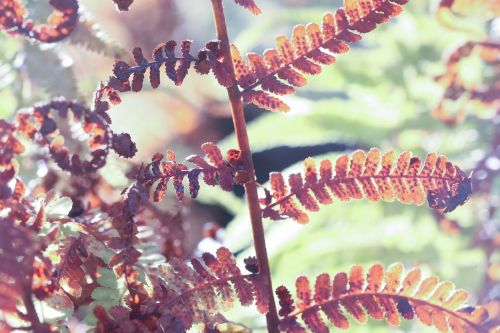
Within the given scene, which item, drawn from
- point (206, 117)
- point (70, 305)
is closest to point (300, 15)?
point (70, 305)

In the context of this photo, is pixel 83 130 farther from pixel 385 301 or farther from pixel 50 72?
pixel 50 72

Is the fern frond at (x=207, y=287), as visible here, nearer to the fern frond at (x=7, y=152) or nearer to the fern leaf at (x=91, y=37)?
the fern frond at (x=7, y=152)

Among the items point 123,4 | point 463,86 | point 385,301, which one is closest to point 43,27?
point 123,4

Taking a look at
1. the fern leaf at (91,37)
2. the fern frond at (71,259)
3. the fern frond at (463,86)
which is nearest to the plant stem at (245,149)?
the fern frond at (71,259)

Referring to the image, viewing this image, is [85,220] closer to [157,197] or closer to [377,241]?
[157,197]

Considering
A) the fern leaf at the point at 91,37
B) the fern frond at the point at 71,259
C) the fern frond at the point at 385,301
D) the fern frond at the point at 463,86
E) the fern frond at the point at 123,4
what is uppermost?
the fern leaf at the point at 91,37

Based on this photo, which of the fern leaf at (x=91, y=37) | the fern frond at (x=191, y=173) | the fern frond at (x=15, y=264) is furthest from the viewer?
the fern leaf at (x=91, y=37)
